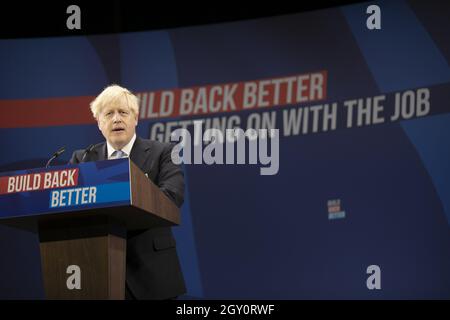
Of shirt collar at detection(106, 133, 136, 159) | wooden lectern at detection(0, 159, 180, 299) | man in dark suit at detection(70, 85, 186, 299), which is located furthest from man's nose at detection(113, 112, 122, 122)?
wooden lectern at detection(0, 159, 180, 299)

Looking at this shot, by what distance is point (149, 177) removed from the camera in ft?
8.22

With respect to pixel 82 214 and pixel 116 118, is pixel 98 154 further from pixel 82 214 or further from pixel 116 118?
pixel 82 214

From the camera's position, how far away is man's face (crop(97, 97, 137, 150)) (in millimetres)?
2520

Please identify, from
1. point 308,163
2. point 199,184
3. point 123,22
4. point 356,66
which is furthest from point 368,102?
point 123,22

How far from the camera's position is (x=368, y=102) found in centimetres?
448

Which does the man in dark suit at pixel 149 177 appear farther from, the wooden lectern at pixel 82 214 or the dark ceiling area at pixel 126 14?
the dark ceiling area at pixel 126 14

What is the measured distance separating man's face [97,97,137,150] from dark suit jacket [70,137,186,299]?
82 millimetres

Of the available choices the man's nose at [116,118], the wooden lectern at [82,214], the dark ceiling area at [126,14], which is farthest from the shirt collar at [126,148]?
the dark ceiling area at [126,14]

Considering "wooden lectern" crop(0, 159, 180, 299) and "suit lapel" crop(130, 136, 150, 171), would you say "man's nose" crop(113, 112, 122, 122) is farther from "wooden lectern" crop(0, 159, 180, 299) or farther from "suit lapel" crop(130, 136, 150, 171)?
"wooden lectern" crop(0, 159, 180, 299)

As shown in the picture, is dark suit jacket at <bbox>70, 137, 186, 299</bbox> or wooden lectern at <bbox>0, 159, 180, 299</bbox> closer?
wooden lectern at <bbox>0, 159, 180, 299</bbox>

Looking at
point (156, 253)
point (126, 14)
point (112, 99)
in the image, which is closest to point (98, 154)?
point (112, 99)

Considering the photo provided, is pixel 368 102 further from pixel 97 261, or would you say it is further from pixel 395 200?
pixel 97 261

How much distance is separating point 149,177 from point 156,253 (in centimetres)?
32
